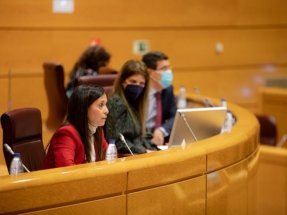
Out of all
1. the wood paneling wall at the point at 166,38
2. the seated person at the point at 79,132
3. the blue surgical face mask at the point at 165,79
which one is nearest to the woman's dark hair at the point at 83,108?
the seated person at the point at 79,132

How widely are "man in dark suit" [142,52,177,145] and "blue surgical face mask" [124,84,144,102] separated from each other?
0.69 meters

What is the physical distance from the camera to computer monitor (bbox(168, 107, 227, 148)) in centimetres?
388

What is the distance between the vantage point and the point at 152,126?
4977 mm

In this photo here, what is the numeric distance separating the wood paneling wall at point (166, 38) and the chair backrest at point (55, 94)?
0.12 metres

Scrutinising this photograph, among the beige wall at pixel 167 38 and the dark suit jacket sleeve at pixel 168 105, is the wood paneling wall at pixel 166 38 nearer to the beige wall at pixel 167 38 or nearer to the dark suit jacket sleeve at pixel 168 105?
the beige wall at pixel 167 38

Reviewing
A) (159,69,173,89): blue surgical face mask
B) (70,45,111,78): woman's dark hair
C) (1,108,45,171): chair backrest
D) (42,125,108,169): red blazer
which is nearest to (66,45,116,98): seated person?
(70,45,111,78): woman's dark hair

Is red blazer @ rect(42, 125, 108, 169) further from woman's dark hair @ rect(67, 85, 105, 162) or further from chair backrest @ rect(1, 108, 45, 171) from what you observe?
chair backrest @ rect(1, 108, 45, 171)

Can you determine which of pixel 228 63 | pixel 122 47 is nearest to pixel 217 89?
pixel 228 63

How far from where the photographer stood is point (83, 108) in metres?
3.21

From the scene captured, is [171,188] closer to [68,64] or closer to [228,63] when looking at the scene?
[68,64]

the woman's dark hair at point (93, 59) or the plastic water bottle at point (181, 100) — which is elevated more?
the woman's dark hair at point (93, 59)

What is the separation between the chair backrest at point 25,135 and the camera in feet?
10.9

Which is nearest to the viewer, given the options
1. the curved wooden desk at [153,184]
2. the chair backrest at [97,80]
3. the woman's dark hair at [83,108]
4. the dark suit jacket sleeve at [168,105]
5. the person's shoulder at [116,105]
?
the curved wooden desk at [153,184]

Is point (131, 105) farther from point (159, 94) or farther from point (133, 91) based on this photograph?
point (159, 94)
